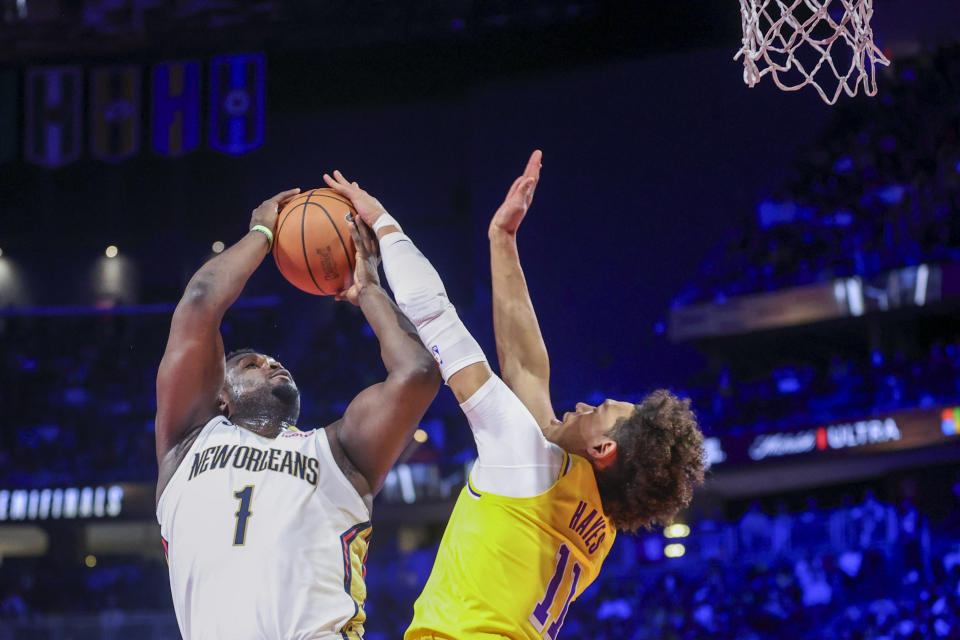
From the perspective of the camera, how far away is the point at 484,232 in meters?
17.2

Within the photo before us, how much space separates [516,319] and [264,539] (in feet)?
3.91

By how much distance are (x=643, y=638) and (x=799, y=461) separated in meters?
4.32

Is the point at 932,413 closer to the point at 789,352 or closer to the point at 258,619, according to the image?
the point at 789,352

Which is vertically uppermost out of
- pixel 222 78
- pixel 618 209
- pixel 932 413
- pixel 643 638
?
pixel 222 78

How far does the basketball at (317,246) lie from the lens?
3189 millimetres

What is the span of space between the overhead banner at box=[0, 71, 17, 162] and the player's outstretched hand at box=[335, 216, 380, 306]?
50.1 ft

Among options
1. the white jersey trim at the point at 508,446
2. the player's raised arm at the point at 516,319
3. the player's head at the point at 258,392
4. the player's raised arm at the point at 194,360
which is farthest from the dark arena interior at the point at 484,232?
the white jersey trim at the point at 508,446

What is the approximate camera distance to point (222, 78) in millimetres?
16328

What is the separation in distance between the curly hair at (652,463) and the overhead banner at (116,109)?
1525 cm

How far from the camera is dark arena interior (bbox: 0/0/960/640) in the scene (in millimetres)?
13617

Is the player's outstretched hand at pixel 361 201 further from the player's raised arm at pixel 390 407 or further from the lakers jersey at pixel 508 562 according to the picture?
the lakers jersey at pixel 508 562

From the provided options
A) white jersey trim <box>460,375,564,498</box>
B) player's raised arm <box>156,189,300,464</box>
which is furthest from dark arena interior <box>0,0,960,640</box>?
white jersey trim <box>460,375,564,498</box>

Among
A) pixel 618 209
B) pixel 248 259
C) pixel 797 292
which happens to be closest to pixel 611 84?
pixel 618 209

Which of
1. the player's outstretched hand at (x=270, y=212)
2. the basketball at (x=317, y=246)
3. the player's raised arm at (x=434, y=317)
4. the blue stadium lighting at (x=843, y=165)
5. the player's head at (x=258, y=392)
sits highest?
the blue stadium lighting at (x=843, y=165)
